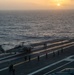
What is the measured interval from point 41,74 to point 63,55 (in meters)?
14.3

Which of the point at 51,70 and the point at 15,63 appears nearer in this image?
the point at 51,70

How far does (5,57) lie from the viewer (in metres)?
49.9

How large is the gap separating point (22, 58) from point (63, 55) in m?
7.58

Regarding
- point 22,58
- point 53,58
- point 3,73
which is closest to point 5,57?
point 22,58

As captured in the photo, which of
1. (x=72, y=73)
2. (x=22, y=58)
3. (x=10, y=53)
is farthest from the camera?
(x=10, y=53)

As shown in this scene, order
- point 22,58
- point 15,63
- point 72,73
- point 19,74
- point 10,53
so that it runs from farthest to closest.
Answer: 1. point 10,53
2. point 22,58
3. point 15,63
4. point 19,74
5. point 72,73

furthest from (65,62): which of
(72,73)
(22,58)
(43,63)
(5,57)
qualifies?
(72,73)

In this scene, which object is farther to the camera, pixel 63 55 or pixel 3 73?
pixel 63 55

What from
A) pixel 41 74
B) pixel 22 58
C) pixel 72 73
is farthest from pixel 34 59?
pixel 72 73

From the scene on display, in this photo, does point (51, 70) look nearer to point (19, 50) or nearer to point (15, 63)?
point (15, 63)

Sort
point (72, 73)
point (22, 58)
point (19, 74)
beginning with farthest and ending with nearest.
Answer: point (22, 58) < point (19, 74) < point (72, 73)

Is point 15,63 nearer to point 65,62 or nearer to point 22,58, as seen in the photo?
point 22,58

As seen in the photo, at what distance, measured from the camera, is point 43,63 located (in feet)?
144

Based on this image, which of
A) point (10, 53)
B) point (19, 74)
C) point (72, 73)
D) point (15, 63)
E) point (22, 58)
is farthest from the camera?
point (10, 53)
